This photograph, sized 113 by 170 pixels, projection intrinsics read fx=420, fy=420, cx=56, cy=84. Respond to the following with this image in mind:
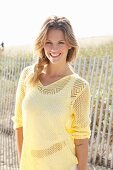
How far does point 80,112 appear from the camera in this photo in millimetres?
2398

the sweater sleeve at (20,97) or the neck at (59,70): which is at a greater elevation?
the neck at (59,70)

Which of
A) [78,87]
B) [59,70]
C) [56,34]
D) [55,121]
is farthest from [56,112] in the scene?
[56,34]

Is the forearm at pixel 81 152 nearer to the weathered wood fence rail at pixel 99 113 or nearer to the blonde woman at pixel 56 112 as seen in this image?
the blonde woman at pixel 56 112

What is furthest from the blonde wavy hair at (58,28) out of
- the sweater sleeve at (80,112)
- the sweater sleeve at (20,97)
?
the sweater sleeve at (80,112)

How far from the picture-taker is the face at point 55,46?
2424 mm

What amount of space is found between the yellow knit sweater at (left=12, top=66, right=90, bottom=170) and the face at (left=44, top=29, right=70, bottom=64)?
13 centimetres

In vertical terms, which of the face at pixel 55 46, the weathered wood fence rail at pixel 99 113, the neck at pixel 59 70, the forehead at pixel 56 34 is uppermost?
the forehead at pixel 56 34

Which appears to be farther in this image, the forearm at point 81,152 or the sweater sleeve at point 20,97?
the sweater sleeve at point 20,97

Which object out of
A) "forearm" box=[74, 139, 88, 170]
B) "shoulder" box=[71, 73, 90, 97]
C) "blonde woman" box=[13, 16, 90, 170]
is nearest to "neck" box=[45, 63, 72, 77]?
"blonde woman" box=[13, 16, 90, 170]

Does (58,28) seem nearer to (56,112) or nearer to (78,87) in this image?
(78,87)

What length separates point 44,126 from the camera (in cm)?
237

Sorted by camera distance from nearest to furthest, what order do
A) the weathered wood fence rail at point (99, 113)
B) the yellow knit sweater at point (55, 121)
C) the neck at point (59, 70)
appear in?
the yellow knit sweater at point (55, 121) → the neck at point (59, 70) → the weathered wood fence rail at point (99, 113)

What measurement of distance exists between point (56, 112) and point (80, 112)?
0.15 metres

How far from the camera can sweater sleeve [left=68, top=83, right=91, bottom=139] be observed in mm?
2389
